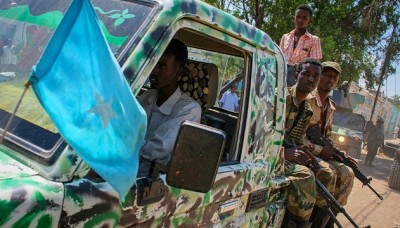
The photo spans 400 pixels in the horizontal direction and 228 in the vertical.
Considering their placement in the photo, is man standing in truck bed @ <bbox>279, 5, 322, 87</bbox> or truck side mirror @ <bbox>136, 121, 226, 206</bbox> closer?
truck side mirror @ <bbox>136, 121, 226, 206</bbox>

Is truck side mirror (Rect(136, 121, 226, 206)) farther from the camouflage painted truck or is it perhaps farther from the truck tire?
the truck tire

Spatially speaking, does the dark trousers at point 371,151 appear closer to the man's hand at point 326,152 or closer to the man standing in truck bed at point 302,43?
the man standing in truck bed at point 302,43

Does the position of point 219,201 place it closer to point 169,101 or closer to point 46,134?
point 169,101

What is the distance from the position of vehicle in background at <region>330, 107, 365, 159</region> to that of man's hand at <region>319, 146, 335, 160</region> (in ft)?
22.6

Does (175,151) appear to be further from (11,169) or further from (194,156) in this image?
(11,169)

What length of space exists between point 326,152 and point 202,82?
1.88 m

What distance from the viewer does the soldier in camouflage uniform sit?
2631mm

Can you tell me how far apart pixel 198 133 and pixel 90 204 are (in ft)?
1.36

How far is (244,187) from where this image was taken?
2064 millimetres

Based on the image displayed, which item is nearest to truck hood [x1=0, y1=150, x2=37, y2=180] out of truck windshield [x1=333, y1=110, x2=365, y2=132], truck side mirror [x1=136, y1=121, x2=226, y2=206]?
truck side mirror [x1=136, y1=121, x2=226, y2=206]

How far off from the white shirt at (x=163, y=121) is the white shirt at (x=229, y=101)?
64cm

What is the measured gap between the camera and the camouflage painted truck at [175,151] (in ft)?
4.03

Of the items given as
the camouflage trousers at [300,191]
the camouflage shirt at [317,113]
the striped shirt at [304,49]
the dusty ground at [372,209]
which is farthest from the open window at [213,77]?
the dusty ground at [372,209]

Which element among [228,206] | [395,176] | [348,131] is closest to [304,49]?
[228,206]
